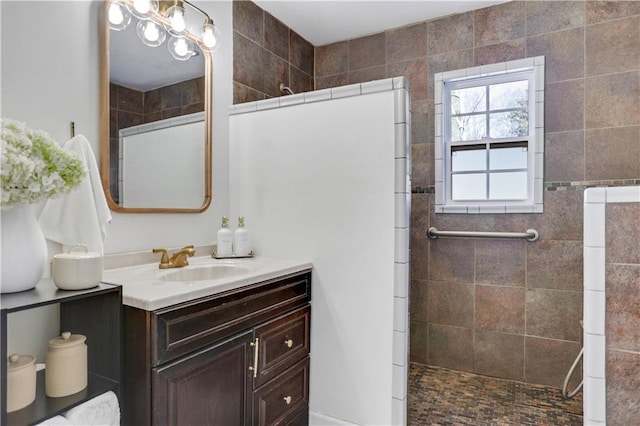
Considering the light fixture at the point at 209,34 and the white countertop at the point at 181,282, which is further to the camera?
the light fixture at the point at 209,34

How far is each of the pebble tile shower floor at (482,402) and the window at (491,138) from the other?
114 centimetres

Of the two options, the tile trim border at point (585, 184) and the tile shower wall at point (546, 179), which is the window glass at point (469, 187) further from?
the tile trim border at point (585, 184)

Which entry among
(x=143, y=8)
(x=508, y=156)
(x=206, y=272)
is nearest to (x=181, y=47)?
(x=143, y=8)

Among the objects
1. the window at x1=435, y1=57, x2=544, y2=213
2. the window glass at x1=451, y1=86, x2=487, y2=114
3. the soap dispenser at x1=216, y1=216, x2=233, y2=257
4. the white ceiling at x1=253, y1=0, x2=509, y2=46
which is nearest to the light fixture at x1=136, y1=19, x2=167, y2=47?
the white ceiling at x1=253, y1=0, x2=509, y2=46

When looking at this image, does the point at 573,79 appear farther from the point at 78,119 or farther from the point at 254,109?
the point at 78,119

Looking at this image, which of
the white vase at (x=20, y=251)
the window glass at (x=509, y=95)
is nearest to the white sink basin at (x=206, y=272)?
the white vase at (x=20, y=251)

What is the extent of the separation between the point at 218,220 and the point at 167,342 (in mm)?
1049

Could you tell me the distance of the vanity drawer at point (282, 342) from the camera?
1.60 m

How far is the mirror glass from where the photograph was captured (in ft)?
5.44

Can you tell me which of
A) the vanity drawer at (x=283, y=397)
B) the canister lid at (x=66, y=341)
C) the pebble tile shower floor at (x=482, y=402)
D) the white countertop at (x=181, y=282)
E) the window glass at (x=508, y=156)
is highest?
the window glass at (x=508, y=156)

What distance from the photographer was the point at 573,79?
2357 mm

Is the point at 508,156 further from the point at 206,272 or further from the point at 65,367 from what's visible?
the point at 65,367

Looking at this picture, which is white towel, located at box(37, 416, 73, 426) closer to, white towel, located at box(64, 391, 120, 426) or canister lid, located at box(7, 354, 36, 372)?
white towel, located at box(64, 391, 120, 426)

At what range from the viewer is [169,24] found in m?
1.90
